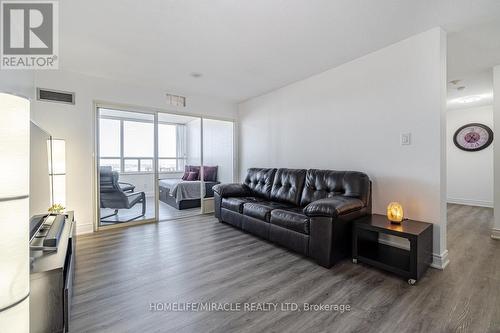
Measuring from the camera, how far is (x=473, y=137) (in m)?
5.41

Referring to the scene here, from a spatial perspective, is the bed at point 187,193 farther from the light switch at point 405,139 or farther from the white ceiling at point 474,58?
the white ceiling at point 474,58

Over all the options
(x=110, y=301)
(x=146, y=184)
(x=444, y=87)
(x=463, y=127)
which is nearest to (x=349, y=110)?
(x=444, y=87)

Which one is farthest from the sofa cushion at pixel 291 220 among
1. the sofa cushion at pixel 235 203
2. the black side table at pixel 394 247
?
the sofa cushion at pixel 235 203

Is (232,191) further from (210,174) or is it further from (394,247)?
(394,247)

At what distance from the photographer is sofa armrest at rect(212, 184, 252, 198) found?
393 centimetres

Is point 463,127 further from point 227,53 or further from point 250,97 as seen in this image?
point 227,53

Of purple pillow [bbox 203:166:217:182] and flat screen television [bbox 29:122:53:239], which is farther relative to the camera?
purple pillow [bbox 203:166:217:182]

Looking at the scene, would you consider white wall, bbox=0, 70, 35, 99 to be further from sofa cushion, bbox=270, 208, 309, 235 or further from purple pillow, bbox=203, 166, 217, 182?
purple pillow, bbox=203, 166, 217, 182

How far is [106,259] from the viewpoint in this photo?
2553mm

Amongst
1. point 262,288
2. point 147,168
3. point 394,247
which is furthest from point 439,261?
point 147,168

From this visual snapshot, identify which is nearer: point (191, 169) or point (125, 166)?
point (125, 166)

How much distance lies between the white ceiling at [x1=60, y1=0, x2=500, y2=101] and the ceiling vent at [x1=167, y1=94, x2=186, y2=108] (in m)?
0.76

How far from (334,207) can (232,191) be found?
204cm

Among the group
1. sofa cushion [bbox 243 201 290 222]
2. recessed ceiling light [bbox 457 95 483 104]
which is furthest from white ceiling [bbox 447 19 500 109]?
sofa cushion [bbox 243 201 290 222]
